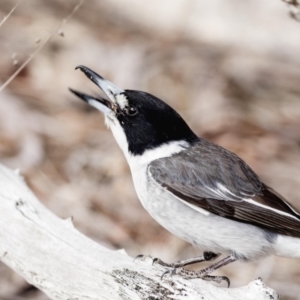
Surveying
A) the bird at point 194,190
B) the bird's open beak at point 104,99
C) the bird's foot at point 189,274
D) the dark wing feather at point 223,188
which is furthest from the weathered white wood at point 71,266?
the bird's open beak at point 104,99

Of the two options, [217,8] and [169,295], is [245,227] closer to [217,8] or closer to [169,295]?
[169,295]

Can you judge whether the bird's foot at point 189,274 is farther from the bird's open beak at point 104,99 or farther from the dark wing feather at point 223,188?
the bird's open beak at point 104,99

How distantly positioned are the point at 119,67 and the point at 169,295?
4022 mm

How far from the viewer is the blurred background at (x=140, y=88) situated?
5785 millimetres

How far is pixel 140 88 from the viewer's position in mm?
6703

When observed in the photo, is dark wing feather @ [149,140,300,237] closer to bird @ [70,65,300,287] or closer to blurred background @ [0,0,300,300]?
bird @ [70,65,300,287]

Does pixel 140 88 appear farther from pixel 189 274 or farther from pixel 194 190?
pixel 189 274

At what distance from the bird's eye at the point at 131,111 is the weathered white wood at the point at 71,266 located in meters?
0.61

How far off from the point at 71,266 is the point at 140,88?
135 inches

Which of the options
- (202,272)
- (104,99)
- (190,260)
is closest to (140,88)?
(104,99)

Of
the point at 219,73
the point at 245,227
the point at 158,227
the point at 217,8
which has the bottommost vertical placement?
the point at 158,227

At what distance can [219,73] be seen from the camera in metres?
7.07

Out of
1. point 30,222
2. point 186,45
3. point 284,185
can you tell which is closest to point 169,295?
point 30,222

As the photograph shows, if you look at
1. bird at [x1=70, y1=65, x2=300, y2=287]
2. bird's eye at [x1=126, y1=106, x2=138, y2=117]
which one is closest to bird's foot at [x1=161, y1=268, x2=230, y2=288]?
bird at [x1=70, y1=65, x2=300, y2=287]
